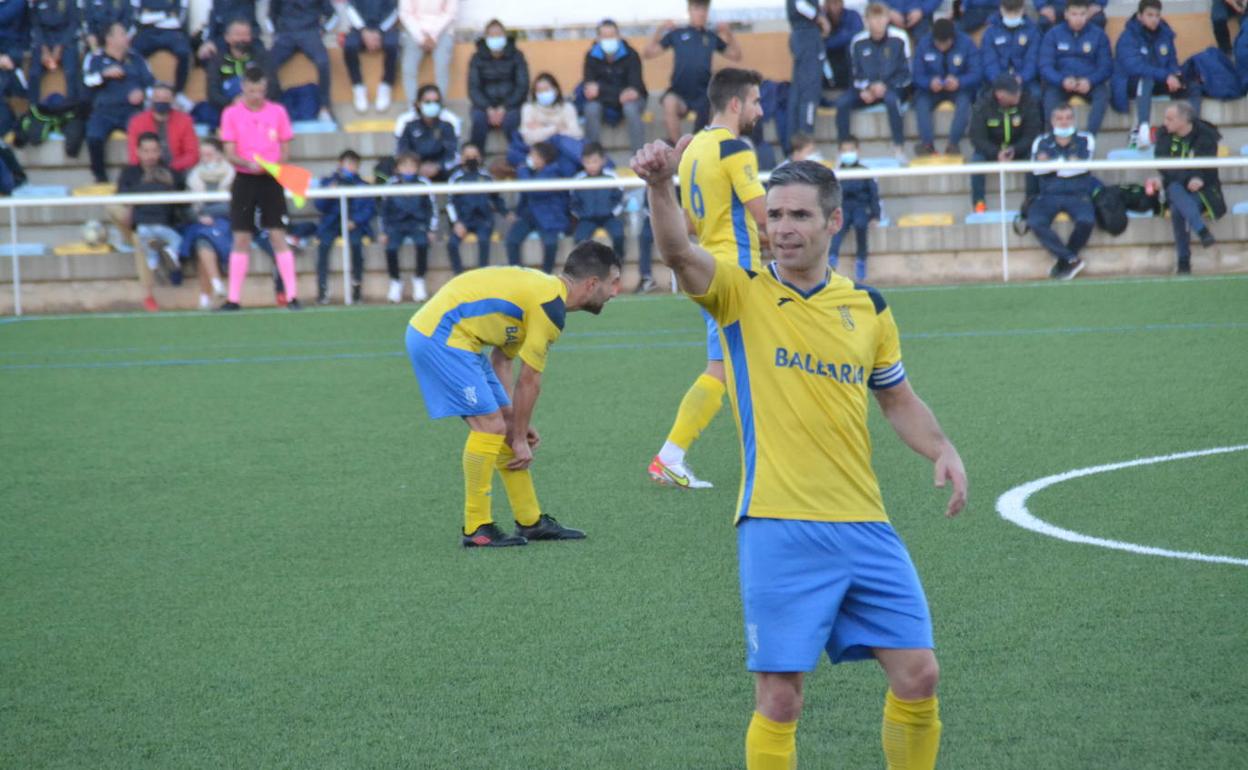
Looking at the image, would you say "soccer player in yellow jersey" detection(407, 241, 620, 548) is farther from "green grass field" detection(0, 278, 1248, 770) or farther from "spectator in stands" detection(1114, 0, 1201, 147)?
"spectator in stands" detection(1114, 0, 1201, 147)

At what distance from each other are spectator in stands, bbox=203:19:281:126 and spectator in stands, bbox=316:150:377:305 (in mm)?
2047

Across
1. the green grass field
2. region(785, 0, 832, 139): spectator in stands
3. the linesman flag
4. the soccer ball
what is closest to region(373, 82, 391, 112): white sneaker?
the soccer ball

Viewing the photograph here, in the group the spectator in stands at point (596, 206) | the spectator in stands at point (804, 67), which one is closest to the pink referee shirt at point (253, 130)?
the spectator in stands at point (596, 206)

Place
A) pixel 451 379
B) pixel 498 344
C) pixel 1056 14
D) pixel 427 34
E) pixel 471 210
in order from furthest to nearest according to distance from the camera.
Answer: pixel 427 34, pixel 1056 14, pixel 471 210, pixel 498 344, pixel 451 379

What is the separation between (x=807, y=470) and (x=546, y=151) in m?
14.1

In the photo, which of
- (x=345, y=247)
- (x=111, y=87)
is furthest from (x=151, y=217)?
(x=111, y=87)

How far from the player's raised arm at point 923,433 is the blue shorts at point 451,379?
10.4ft

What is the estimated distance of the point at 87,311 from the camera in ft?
60.4

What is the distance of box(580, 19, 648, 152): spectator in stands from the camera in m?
18.9

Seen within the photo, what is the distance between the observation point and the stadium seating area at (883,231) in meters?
17.6

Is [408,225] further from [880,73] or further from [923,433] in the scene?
[923,433]

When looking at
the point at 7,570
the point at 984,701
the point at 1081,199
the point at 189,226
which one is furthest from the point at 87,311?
the point at 984,701

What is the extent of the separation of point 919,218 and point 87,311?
30.6 ft

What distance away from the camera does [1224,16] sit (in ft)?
63.0
